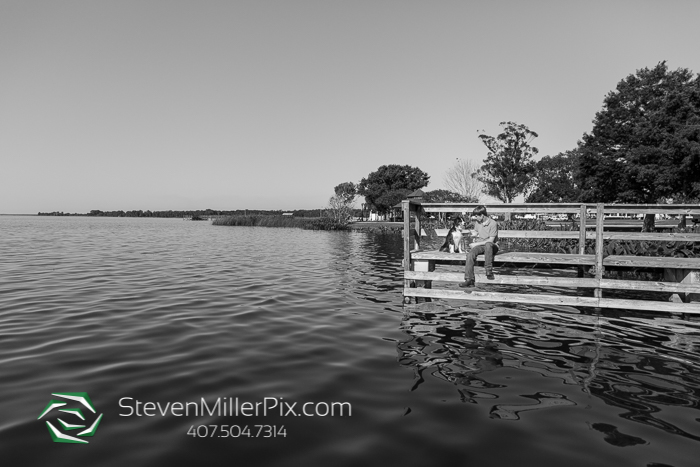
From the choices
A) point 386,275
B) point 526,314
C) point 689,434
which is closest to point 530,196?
point 386,275

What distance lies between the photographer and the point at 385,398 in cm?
534

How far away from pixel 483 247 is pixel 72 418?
8176 millimetres

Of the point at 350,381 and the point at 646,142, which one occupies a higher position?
the point at 646,142

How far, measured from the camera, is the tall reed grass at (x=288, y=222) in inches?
2438

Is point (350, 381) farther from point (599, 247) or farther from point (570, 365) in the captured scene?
point (599, 247)

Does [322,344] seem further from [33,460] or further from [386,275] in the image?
[386,275]

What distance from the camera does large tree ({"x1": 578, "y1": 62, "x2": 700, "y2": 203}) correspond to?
1267 inches

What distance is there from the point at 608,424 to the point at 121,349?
696 centimetres

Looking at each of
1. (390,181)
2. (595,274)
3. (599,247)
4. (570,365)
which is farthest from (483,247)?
(390,181)

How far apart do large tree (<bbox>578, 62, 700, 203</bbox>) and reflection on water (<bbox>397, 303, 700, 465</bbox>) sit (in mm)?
29051

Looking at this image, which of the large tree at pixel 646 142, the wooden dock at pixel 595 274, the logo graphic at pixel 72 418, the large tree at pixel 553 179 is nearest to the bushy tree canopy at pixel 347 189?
the large tree at pixel 553 179

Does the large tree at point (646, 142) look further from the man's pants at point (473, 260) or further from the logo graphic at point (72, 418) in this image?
the logo graphic at point (72, 418)

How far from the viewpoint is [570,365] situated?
6.54 meters

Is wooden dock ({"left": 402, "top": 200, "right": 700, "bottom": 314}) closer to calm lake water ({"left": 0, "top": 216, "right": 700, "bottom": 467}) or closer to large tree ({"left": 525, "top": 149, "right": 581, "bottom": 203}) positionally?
calm lake water ({"left": 0, "top": 216, "right": 700, "bottom": 467})
